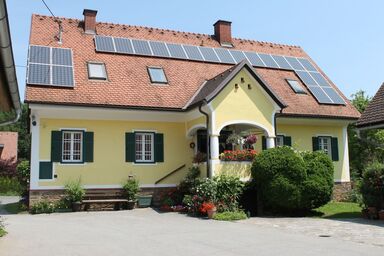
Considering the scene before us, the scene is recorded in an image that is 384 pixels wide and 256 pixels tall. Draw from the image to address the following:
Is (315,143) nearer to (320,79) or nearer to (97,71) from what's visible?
(320,79)

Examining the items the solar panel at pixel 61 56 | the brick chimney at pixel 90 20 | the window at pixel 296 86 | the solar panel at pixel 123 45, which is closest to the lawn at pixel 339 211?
the window at pixel 296 86

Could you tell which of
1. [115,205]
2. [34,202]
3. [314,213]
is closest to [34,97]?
[34,202]

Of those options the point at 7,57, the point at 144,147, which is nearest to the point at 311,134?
the point at 144,147

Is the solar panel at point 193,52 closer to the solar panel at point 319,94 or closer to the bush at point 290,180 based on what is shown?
the solar panel at point 319,94

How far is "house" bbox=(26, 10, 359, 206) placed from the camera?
18.3 m

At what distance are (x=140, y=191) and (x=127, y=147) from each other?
2002 millimetres

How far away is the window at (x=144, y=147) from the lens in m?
20.0

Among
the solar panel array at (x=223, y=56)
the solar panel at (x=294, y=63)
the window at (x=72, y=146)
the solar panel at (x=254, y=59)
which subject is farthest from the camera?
the solar panel at (x=294, y=63)

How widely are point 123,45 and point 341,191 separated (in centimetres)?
1342

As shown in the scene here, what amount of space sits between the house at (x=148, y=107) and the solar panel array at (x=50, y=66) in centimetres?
4

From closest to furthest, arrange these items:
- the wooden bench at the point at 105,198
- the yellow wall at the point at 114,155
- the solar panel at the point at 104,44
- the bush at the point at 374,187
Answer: the bush at the point at 374,187 → the wooden bench at the point at 105,198 → the yellow wall at the point at 114,155 → the solar panel at the point at 104,44

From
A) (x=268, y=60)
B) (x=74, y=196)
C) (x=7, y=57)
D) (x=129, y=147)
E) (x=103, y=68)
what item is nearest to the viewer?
(x=7, y=57)

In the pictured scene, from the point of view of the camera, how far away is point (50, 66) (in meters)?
19.5

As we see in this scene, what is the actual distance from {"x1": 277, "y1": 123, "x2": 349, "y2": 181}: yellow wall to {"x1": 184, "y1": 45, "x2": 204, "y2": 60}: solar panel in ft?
18.3
